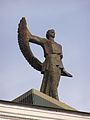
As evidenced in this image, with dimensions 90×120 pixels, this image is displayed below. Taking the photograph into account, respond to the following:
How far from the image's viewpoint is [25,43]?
17.5m

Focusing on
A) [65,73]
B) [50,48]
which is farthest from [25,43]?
[65,73]

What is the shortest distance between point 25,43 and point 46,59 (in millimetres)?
1182

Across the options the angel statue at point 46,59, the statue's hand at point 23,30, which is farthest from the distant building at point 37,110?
the statue's hand at point 23,30

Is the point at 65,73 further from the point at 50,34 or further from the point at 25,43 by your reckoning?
the point at 25,43

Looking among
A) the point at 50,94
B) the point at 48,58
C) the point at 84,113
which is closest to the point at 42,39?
the point at 48,58

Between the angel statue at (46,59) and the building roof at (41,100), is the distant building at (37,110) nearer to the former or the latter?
the building roof at (41,100)

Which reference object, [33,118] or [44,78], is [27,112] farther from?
[44,78]

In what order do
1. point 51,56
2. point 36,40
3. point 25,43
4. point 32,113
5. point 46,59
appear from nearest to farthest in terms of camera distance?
1. point 32,113
2. point 25,43
3. point 36,40
4. point 51,56
5. point 46,59

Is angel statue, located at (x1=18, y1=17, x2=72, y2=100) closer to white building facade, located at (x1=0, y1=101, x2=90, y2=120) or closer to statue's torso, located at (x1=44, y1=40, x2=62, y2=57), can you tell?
statue's torso, located at (x1=44, y1=40, x2=62, y2=57)

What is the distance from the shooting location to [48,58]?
59.2 ft

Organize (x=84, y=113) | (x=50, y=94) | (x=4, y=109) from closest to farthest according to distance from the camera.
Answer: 1. (x=4, y=109)
2. (x=84, y=113)
3. (x=50, y=94)

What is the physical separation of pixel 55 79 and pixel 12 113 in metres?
3.73

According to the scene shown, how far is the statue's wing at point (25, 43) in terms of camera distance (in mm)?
17547

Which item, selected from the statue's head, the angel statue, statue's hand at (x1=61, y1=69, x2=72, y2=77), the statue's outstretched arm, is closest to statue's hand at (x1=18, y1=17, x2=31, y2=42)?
the angel statue
